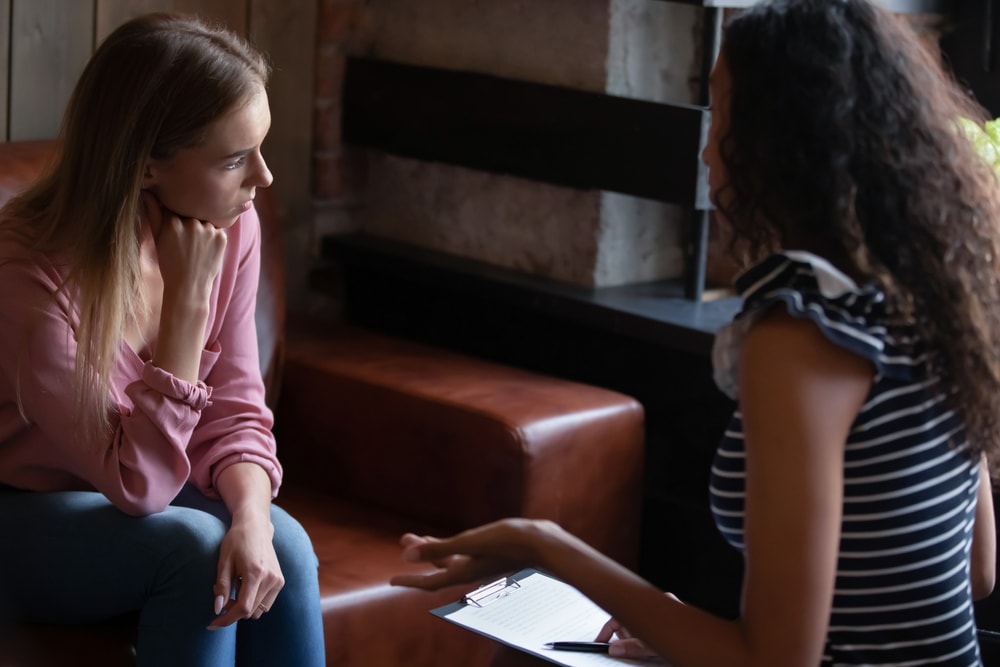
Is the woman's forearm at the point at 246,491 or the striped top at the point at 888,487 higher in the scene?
the striped top at the point at 888,487

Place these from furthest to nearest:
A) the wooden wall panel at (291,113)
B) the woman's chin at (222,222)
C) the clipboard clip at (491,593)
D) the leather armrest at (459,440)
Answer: the wooden wall panel at (291,113) < the leather armrest at (459,440) < the woman's chin at (222,222) < the clipboard clip at (491,593)

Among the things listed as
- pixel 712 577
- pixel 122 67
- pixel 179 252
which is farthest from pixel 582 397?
pixel 122 67

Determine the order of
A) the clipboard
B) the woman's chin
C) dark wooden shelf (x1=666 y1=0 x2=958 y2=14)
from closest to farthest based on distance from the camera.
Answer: the clipboard < the woman's chin < dark wooden shelf (x1=666 y1=0 x2=958 y2=14)

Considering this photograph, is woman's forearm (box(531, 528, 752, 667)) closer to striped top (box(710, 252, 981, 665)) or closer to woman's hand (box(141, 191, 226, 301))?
striped top (box(710, 252, 981, 665))

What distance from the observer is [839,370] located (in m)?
1.03

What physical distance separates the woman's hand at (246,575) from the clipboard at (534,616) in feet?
0.76

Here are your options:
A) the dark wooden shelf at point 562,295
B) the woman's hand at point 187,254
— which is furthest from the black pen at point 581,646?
the dark wooden shelf at point 562,295

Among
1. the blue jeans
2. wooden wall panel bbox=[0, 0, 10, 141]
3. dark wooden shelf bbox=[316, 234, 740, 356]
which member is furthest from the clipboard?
wooden wall panel bbox=[0, 0, 10, 141]

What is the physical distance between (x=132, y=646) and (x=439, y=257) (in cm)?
121

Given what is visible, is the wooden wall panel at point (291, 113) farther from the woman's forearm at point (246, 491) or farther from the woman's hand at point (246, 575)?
the woman's hand at point (246, 575)

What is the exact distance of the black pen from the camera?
1334 millimetres

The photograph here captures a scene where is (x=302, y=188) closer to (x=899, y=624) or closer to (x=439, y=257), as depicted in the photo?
(x=439, y=257)

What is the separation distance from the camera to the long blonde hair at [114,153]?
5.07ft

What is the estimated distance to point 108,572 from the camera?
4.99ft
